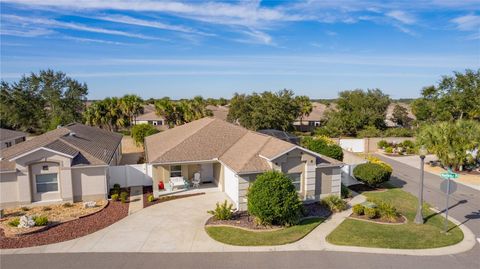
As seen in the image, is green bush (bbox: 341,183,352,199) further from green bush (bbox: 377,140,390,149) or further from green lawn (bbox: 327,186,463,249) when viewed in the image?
green bush (bbox: 377,140,390,149)

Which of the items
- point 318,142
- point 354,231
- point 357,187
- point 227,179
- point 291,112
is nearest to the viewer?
point 354,231

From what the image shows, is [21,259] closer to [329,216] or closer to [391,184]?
[329,216]

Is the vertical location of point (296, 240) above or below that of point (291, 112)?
below

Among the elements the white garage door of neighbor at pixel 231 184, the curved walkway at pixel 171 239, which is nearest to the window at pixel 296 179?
the curved walkway at pixel 171 239

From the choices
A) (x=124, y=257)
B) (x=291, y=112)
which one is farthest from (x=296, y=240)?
(x=291, y=112)

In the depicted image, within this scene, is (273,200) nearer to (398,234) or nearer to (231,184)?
(231,184)

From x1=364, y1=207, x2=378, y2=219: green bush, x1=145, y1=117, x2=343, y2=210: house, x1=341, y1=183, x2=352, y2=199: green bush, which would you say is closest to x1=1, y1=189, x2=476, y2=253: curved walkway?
x1=364, y1=207, x2=378, y2=219: green bush

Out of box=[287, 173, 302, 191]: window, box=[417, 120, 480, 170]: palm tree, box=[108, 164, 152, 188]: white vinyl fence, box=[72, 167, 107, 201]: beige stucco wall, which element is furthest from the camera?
box=[417, 120, 480, 170]: palm tree
